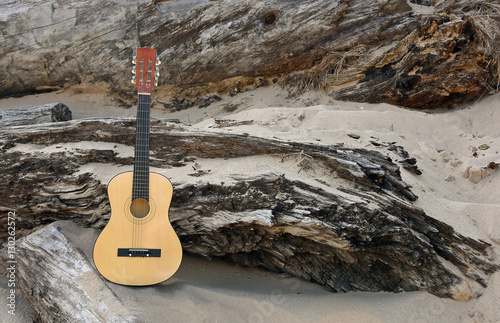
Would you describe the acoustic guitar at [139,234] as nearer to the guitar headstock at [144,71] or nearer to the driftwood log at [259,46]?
the guitar headstock at [144,71]

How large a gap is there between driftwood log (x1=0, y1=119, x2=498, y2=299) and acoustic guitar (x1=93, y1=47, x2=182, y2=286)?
294 mm

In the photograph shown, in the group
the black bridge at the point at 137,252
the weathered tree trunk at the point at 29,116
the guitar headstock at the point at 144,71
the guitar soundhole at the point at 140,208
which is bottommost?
the black bridge at the point at 137,252

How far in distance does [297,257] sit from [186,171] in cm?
127

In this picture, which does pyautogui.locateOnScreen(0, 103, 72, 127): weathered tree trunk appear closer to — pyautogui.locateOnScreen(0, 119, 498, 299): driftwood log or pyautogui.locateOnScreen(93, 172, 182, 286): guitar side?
pyautogui.locateOnScreen(0, 119, 498, 299): driftwood log

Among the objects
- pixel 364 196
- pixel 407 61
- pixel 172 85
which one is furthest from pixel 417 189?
pixel 172 85

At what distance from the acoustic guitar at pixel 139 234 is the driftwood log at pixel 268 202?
0.29 m

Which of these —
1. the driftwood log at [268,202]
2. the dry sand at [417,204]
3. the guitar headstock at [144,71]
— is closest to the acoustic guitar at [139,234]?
the dry sand at [417,204]

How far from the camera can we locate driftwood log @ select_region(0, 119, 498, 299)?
2.92 metres

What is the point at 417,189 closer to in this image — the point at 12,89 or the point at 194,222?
the point at 194,222

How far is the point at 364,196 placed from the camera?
3090mm

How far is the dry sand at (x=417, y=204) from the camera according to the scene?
276 cm

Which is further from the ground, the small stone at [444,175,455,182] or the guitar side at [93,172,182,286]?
the small stone at [444,175,455,182]

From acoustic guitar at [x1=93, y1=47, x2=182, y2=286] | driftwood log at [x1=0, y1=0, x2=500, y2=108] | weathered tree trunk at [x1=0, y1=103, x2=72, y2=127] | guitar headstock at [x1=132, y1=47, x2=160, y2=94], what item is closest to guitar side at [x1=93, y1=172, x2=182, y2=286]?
acoustic guitar at [x1=93, y1=47, x2=182, y2=286]

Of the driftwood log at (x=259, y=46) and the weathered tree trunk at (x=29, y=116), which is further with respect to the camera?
the driftwood log at (x=259, y=46)
